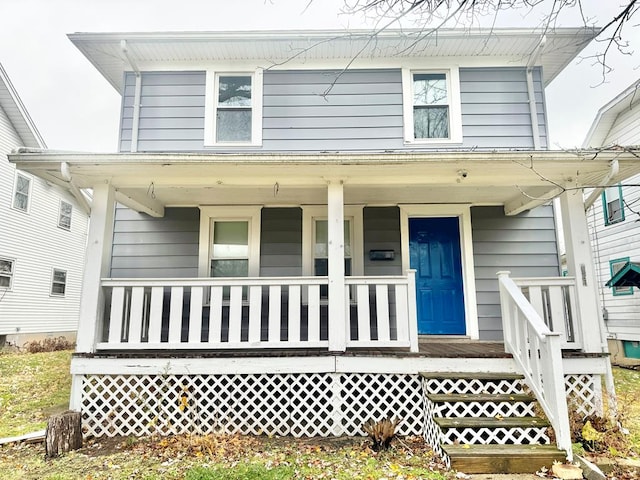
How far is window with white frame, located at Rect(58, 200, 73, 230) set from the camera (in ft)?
48.4

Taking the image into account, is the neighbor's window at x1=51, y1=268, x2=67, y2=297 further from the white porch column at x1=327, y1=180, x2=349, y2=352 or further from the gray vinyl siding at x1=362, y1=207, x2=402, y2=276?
the white porch column at x1=327, y1=180, x2=349, y2=352

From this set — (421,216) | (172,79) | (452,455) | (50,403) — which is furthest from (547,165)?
(50,403)

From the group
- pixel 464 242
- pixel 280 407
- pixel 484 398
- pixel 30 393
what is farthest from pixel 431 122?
pixel 30 393

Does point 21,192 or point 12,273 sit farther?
point 21,192

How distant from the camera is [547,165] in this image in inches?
183

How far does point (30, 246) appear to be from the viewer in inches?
513

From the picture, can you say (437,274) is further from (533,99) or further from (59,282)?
(59,282)

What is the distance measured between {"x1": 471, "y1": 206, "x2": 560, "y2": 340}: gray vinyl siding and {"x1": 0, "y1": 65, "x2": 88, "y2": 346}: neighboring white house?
34.3ft

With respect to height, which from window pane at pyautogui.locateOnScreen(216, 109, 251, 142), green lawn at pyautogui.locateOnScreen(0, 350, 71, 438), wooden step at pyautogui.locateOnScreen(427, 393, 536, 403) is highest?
window pane at pyautogui.locateOnScreen(216, 109, 251, 142)

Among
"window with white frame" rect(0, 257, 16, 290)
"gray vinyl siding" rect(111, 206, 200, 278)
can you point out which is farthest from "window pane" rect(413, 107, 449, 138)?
"window with white frame" rect(0, 257, 16, 290)

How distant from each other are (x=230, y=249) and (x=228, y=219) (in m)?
0.48

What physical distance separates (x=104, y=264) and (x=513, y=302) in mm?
4533

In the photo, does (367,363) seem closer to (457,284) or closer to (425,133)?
(457,284)

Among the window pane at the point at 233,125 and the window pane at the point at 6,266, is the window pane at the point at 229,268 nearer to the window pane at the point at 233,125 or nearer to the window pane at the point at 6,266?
the window pane at the point at 233,125
